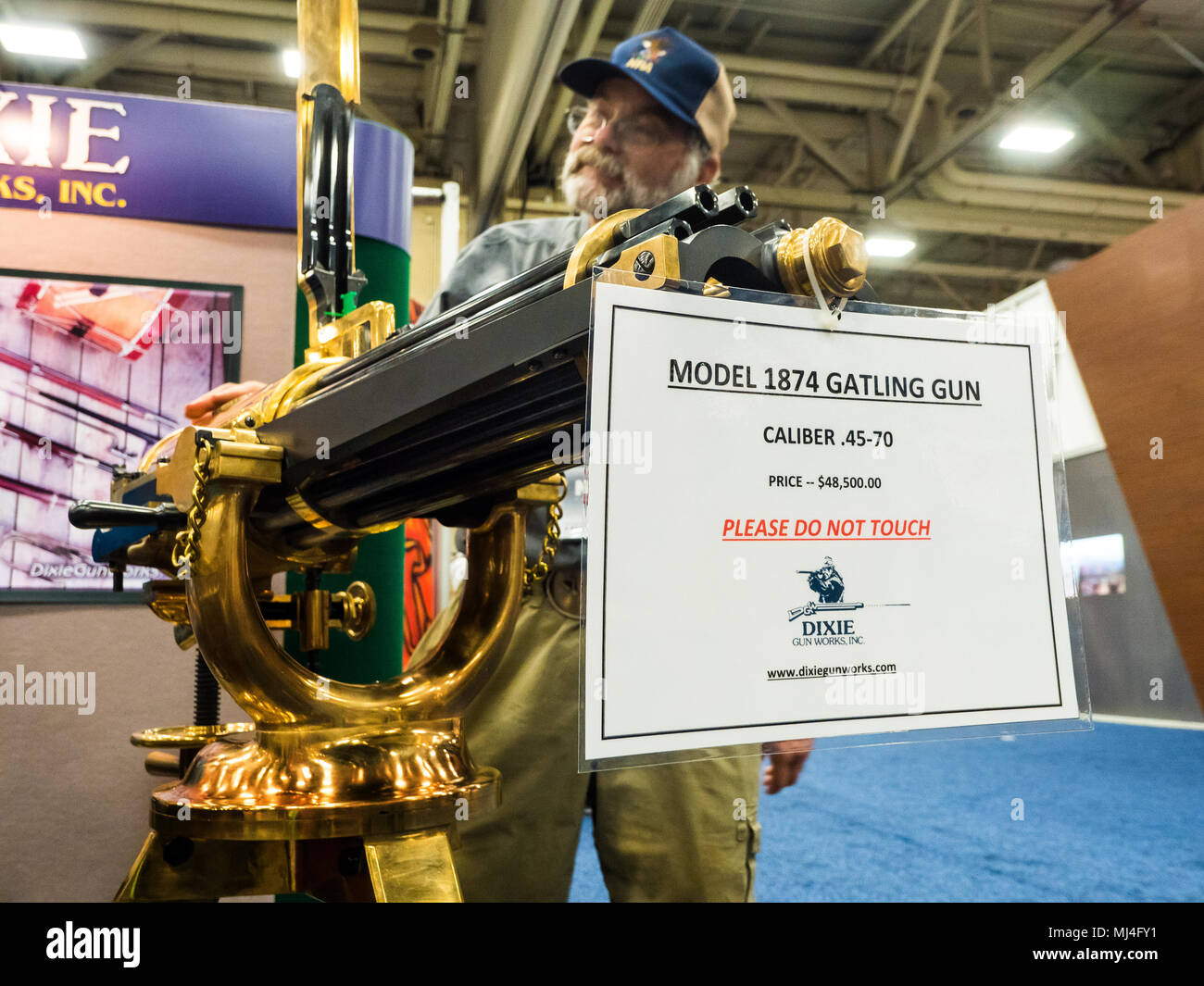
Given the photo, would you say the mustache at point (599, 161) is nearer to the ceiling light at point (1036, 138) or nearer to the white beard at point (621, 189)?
the white beard at point (621, 189)

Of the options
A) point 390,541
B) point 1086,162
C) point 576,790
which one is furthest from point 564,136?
point 576,790

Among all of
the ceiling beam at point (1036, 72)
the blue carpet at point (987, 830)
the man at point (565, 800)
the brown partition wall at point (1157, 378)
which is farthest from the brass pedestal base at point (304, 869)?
the ceiling beam at point (1036, 72)

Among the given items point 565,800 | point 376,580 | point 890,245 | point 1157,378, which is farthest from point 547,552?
point 890,245

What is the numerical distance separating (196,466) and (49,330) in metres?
1.49

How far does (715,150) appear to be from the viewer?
4.63 feet

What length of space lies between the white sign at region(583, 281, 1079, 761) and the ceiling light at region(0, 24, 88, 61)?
549 cm

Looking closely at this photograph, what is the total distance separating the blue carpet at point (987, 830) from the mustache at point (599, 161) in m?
1.59

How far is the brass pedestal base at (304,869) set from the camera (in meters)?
0.49

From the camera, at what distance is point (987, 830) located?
262 cm

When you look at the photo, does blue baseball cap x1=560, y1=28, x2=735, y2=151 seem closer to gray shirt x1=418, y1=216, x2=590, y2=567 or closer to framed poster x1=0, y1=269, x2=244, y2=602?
gray shirt x1=418, y1=216, x2=590, y2=567

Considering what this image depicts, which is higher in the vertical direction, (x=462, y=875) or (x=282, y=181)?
(x=282, y=181)

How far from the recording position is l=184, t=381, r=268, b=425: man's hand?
81 cm

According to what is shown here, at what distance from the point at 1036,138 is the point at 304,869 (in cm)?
710
